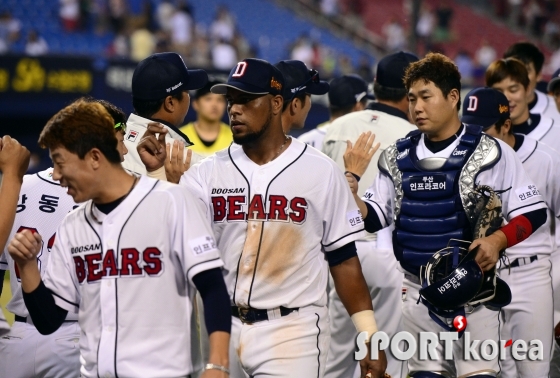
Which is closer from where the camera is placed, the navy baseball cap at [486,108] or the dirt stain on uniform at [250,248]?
the dirt stain on uniform at [250,248]

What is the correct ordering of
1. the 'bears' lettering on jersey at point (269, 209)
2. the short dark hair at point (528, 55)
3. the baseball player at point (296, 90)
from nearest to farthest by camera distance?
the 'bears' lettering on jersey at point (269, 209), the baseball player at point (296, 90), the short dark hair at point (528, 55)

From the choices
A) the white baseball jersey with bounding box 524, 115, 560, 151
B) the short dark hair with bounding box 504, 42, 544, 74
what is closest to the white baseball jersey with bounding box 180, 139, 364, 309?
the white baseball jersey with bounding box 524, 115, 560, 151

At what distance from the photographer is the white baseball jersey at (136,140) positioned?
197 inches

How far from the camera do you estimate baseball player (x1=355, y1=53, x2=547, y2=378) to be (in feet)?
15.8

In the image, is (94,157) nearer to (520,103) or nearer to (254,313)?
(254,313)

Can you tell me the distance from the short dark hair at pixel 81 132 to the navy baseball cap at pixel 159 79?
1543mm

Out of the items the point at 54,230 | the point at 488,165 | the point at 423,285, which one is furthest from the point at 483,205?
the point at 54,230

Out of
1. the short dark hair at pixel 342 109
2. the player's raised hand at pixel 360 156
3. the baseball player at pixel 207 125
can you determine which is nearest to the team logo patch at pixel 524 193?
the player's raised hand at pixel 360 156

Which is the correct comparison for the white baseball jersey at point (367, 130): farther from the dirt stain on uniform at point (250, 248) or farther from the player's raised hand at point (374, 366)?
the player's raised hand at point (374, 366)

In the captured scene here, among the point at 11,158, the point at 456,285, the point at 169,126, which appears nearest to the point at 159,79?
the point at 169,126

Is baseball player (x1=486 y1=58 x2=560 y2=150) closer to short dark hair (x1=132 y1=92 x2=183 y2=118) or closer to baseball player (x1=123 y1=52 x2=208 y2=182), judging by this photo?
baseball player (x1=123 y1=52 x2=208 y2=182)

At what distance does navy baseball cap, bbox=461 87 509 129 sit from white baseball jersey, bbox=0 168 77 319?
2580 mm

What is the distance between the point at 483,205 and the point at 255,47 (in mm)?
15080

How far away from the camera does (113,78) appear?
1517cm
